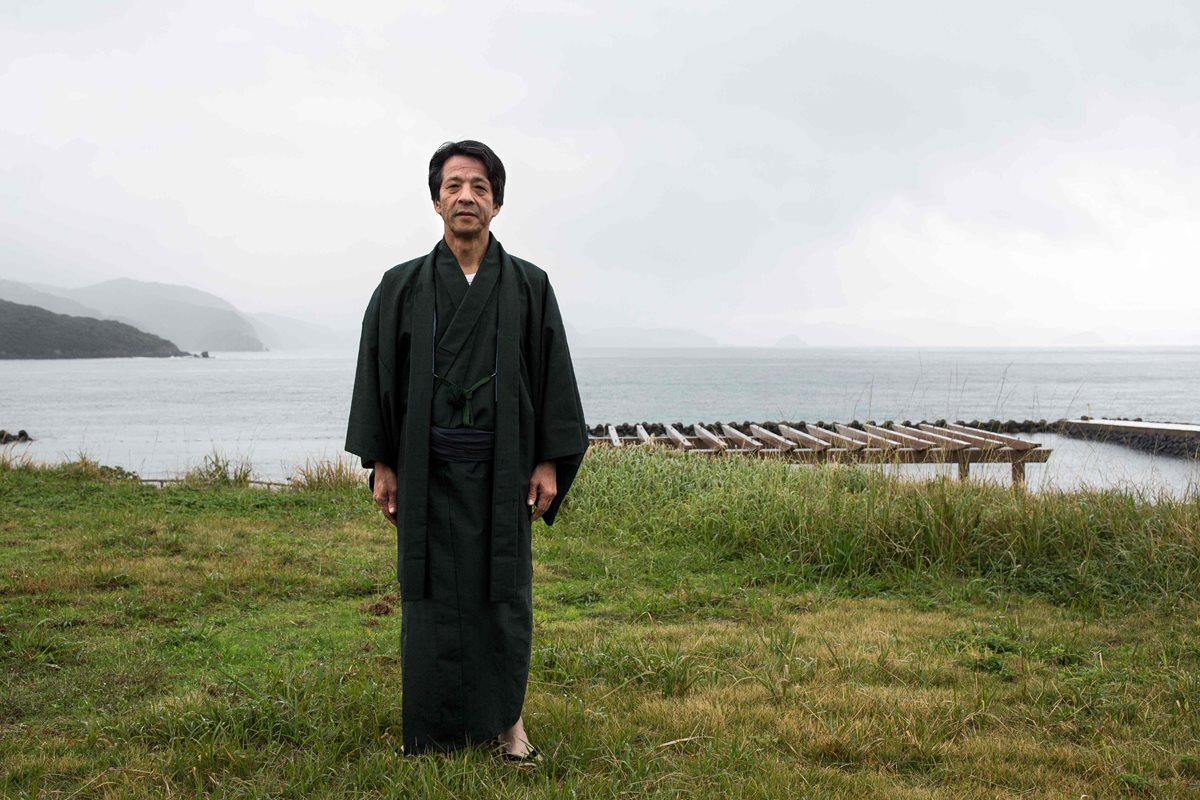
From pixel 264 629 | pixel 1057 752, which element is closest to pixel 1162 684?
pixel 1057 752

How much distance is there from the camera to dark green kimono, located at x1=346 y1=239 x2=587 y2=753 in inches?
120

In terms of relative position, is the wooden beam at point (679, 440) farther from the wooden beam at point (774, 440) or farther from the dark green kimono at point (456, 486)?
the dark green kimono at point (456, 486)

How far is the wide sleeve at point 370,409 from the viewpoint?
3.15 metres

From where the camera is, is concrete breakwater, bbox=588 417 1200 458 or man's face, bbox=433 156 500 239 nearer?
man's face, bbox=433 156 500 239

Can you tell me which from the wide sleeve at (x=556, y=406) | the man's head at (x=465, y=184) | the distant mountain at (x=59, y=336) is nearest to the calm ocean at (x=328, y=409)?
the wide sleeve at (x=556, y=406)

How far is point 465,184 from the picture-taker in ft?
10.2

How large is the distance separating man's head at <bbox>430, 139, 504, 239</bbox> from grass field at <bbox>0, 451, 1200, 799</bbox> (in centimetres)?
188

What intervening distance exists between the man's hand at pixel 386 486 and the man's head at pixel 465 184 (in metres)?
0.91

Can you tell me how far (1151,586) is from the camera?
5.41 metres

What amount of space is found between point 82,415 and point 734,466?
138 ft

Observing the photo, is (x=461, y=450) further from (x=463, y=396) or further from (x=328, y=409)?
(x=328, y=409)

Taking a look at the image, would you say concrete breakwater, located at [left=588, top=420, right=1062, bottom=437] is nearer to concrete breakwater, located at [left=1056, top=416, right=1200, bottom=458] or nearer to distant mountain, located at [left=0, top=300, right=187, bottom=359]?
concrete breakwater, located at [left=1056, top=416, right=1200, bottom=458]

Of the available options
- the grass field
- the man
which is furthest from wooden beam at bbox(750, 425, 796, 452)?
the man

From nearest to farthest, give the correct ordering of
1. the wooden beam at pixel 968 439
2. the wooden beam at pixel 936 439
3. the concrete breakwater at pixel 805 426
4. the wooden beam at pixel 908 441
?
the wooden beam at pixel 936 439 → the wooden beam at pixel 968 439 → the wooden beam at pixel 908 441 → the concrete breakwater at pixel 805 426
